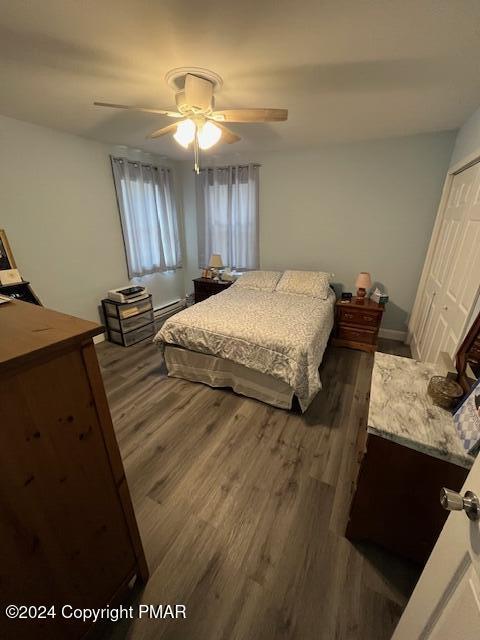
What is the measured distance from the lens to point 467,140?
85.6 inches

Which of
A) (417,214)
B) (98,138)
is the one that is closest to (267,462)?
(417,214)

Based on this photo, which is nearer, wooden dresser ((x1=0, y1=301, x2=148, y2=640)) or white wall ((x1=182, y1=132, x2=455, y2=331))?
wooden dresser ((x1=0, y1=301, x2=148, y2=640))

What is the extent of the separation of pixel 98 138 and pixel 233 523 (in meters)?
3.74

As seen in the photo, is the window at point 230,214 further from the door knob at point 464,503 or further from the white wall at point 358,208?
the door knob at point 464,503

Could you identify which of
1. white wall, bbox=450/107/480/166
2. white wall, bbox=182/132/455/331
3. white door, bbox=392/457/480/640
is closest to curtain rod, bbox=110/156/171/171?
white wall, bbox=182/132/455/331

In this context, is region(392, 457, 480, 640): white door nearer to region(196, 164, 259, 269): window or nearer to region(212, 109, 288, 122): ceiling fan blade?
region(212, 109, 288, 122): ceiling fan blade

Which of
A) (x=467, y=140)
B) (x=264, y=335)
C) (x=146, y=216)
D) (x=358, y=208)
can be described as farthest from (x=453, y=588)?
(x=146, y=216)

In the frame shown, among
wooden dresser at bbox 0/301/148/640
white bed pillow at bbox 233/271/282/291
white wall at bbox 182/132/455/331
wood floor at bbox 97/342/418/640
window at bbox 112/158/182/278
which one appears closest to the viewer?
wooden dresser at bbox 0/301/148/640

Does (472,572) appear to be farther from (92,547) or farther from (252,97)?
(252,97)

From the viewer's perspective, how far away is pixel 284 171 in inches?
134

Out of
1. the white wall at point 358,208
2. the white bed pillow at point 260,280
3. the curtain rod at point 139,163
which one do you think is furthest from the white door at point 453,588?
the curtain rod at point 139,163

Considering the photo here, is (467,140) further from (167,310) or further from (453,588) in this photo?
(167,310)

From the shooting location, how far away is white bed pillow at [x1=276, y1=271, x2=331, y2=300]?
3131 mm

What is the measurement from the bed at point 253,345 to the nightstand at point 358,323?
27 centimetres
